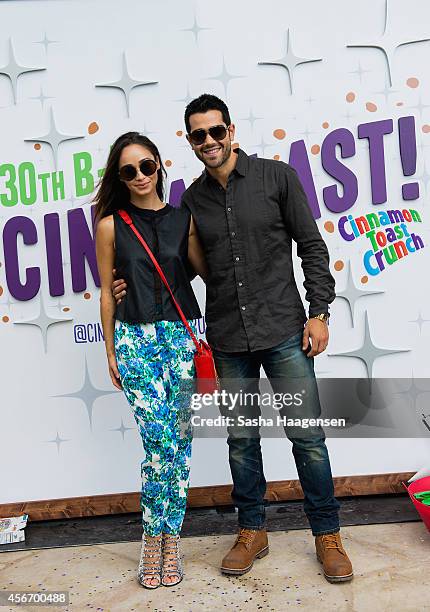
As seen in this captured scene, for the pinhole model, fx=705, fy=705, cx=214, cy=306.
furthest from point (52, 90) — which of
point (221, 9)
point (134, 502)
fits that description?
point (134, 502)

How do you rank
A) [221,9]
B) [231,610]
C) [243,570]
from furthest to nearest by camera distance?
[221,9]
[243,570]
[231,610]

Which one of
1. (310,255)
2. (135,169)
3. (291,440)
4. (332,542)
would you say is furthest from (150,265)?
(332,542)

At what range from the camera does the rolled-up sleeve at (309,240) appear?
2561mm

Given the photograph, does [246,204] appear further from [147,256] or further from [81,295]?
[81,295]

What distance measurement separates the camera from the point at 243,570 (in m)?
2.68

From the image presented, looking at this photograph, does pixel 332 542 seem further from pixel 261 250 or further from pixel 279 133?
pixel 279 133

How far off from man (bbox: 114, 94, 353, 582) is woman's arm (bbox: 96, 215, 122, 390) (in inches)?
2.4

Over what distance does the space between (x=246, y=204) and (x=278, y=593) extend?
1409 mm

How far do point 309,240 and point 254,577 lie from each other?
1288mm

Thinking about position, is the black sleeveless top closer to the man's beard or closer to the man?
the man

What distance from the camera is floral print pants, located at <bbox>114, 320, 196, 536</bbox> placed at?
2586 mm

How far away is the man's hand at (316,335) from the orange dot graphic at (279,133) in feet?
3.54

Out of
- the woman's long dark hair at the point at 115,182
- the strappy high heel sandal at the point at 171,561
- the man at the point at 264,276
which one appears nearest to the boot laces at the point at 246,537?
the man at the point at 264,276

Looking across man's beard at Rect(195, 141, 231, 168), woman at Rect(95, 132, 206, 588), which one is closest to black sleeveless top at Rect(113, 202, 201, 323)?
woman at Rect(95, 132, 206, 588)
